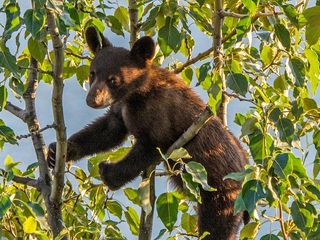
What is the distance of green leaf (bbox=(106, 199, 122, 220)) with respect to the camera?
5.98m

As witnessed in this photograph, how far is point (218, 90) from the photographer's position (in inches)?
170

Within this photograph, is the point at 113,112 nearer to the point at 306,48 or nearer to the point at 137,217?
the point at 137,217

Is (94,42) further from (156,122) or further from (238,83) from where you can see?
(238,83)

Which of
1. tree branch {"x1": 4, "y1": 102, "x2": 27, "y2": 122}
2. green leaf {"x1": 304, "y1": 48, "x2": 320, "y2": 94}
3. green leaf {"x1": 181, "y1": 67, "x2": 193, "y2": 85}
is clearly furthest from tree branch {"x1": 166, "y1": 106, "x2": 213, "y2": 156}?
green leaf {"x1": 181, "y1": 67, "x2": 193, "y2": 85}

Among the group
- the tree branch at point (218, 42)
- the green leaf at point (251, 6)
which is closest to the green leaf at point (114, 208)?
the tree branch at point (218, 42)

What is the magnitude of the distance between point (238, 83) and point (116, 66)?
1.95m

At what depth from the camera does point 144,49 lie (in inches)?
247

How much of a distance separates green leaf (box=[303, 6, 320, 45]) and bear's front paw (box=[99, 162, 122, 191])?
2202mm

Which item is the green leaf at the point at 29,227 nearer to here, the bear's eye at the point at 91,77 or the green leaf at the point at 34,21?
the green leaf at the point at 34,21

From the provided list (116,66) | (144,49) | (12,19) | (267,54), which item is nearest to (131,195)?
(116,66)

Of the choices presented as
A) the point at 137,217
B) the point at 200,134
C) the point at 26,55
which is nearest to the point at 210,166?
the point at 200,134

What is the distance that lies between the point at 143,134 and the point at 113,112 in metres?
0.57

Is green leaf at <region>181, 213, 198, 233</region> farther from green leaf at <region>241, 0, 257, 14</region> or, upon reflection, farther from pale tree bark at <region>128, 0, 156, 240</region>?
green leaf at <region>241, 0, 257, 14</region>

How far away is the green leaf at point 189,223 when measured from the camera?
6559 mm
